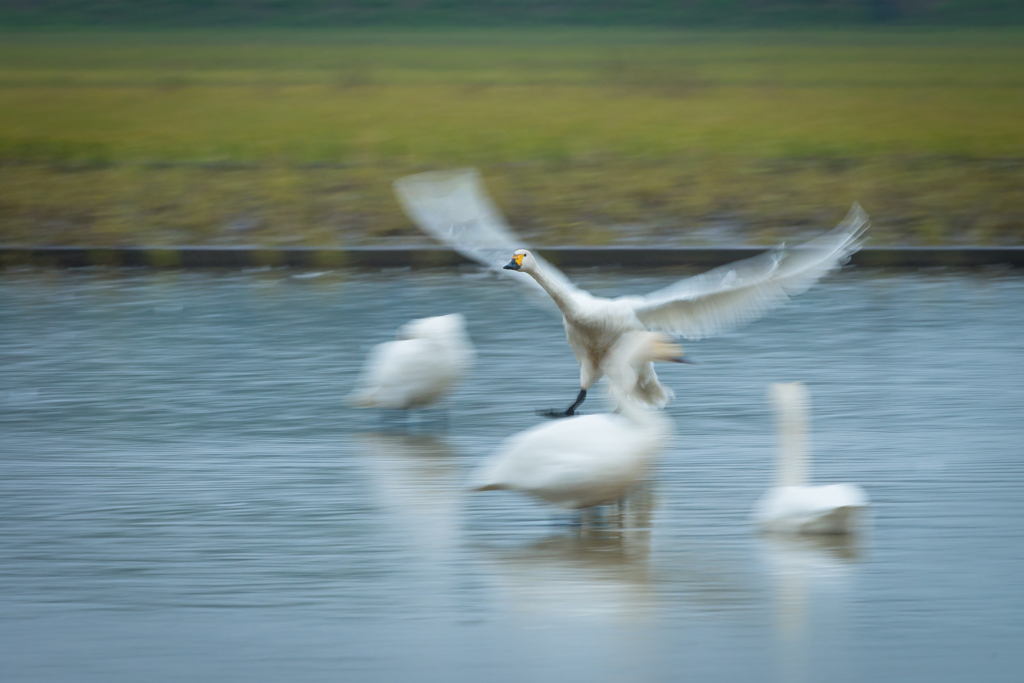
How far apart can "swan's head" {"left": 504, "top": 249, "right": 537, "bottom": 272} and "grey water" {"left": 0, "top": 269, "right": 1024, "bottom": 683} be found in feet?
2.58

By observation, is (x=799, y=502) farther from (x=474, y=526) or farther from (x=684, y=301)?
(x=684, y=301)

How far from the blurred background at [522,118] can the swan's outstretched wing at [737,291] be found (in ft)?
27.2

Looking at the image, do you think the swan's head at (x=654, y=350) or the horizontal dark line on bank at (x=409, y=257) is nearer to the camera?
the swan's head at (x=654, y=350)

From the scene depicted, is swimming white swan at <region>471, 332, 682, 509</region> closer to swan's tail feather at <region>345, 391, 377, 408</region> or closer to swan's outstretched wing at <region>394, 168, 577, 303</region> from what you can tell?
swan's tail feather at <region>345, 391, 377, 408</region>

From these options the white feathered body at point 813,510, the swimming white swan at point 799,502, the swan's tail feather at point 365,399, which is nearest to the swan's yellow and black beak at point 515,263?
the swan's tail feather at point 365,399

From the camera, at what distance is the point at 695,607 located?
477cm

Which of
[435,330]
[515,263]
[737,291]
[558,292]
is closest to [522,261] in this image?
[515,263]

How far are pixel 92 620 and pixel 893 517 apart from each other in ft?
9.65

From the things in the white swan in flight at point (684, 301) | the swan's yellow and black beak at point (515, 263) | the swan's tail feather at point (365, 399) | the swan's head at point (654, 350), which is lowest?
the swan's tail feather at point (365, 399)

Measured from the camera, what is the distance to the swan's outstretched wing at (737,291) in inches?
288

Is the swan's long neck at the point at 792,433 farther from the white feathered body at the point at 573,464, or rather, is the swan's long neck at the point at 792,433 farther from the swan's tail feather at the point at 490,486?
the swan's tail feather at the point at 490,486

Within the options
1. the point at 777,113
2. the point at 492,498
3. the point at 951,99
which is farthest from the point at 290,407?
the point at 951,99

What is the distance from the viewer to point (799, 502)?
553cm

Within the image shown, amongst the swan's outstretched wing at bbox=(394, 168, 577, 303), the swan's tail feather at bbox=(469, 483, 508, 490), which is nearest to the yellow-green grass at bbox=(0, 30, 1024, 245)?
the swan's outstretched wing at bbox=(394, 168, 577, 303)
